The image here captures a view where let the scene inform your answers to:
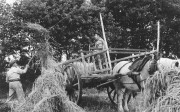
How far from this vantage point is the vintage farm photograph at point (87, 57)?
7.96 meters

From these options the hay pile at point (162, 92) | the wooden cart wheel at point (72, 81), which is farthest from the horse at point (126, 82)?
the hay pile at point (162, 92)

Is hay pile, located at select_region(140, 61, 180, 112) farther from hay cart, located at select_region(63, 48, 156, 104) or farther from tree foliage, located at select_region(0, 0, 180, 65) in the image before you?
tree foliage, located at select_region(0, 0, 180, 65)

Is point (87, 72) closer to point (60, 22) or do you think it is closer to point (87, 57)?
point (87, 57)

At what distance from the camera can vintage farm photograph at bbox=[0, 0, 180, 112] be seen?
7.96 meters

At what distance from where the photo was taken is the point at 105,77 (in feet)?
31.7

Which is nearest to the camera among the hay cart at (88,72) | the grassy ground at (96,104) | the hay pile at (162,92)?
the hay pile at (162,92)

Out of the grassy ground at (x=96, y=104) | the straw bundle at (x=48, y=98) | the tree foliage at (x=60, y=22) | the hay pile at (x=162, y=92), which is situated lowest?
the grassy ground at (x=96, y=104)

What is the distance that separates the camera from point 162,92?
509 cm

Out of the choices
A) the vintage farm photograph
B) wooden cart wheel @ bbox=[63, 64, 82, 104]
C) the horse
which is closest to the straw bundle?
the vintage farm photograph

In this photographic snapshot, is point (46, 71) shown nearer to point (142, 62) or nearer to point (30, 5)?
point (142, 62)

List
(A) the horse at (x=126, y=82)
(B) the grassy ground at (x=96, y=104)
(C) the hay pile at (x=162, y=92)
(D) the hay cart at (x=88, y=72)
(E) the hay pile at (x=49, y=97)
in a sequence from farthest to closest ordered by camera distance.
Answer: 1. (B) the grassy ground at (x=96, y=104)
2. (D) the hay cart at (x=88, y=72)
3. (A) the horse at (x=126, y=82)
4. (E) the hay pile at (x=49, y=97)
5. (C) the hay pile at (x=162, y=92)

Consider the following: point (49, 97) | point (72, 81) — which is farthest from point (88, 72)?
point (49, 97)

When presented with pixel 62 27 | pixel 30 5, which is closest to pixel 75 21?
pixel 62 27

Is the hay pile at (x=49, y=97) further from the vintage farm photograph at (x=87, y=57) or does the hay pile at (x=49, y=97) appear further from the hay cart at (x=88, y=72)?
the hay cart at (x=88, y=72)
